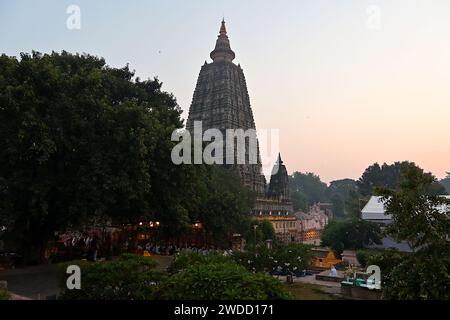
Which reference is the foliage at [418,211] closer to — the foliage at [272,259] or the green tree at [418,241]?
the green tree at [418,241]

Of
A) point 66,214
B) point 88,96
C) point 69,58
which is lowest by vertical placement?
point 66,214

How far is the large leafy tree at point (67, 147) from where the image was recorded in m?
16.1

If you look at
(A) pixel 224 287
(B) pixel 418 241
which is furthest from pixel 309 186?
(A) pixel 224 287

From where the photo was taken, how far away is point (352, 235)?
29.7m

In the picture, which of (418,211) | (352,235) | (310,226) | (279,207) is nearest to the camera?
(418,211)

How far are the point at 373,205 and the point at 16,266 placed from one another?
21.9 m

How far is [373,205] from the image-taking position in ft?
63.3

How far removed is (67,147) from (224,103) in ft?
163

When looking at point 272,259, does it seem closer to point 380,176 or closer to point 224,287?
point 224,287

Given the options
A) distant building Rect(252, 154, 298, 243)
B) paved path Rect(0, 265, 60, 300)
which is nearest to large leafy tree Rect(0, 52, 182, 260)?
paved path Rect(0, 265, 60, 300)

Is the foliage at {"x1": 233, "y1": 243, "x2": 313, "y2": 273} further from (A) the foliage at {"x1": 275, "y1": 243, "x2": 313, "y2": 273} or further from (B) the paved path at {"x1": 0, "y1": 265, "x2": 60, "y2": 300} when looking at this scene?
(B) the paved path at {"x1": 0, "y1": 265, "x2": 60, "y2": 300}

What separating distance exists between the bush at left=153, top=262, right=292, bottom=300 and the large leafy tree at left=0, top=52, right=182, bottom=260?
35.9ft
